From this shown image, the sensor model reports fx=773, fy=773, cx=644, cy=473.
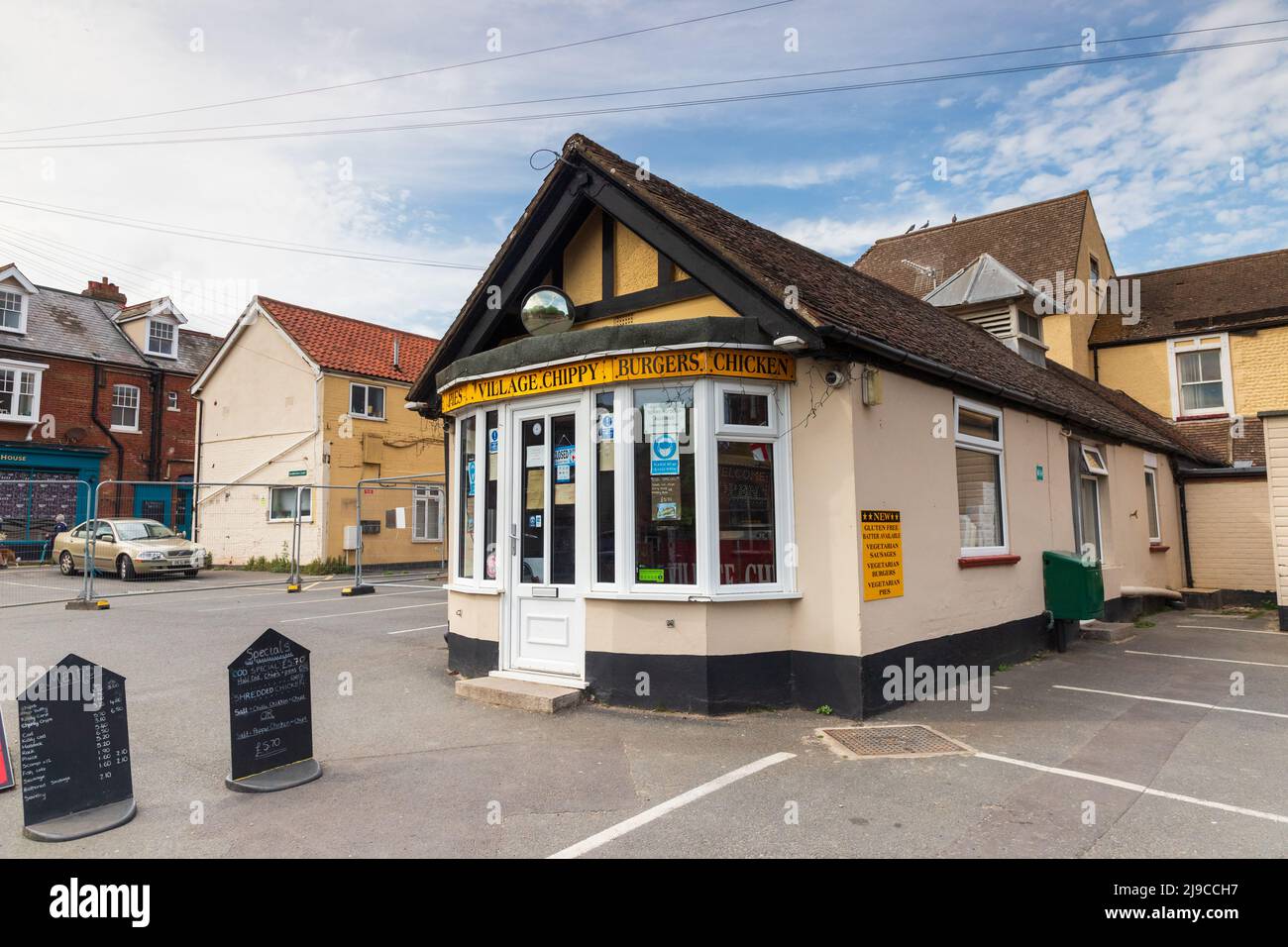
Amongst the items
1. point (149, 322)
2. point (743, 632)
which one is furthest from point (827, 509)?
point (149, 322)

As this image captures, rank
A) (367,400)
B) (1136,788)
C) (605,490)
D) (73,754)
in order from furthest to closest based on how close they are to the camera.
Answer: (367,400) → (605,490) → (1136,788) → (73,754)

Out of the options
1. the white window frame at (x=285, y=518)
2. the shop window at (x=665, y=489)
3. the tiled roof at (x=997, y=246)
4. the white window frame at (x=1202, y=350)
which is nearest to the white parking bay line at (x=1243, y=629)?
the white window frame at (x=1202, y=350)

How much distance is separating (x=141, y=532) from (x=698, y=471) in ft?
62.9

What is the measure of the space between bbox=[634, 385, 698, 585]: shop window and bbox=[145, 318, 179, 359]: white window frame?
1209 inches

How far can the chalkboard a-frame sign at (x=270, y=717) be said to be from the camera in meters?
4.99

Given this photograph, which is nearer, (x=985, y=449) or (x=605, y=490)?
(x=605, y=490)

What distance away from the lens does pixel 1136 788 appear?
16.6 feet

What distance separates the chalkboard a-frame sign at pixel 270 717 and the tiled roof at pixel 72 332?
2828 cm

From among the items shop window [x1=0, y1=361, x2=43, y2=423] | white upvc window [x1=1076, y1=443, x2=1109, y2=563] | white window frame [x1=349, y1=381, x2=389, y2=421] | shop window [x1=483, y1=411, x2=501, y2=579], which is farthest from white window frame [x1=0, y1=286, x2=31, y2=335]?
white upvc window [x1=1076, y1=443, x2=1109, y2=563]

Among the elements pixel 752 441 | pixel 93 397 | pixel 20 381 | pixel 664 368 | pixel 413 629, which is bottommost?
pixel 413 629

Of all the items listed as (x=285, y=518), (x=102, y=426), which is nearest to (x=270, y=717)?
(x=285, y=518)

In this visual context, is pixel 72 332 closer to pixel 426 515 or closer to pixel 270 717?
pixel 426 515

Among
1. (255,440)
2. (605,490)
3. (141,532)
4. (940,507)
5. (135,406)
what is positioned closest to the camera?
(605,490)

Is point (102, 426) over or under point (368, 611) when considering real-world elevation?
over
